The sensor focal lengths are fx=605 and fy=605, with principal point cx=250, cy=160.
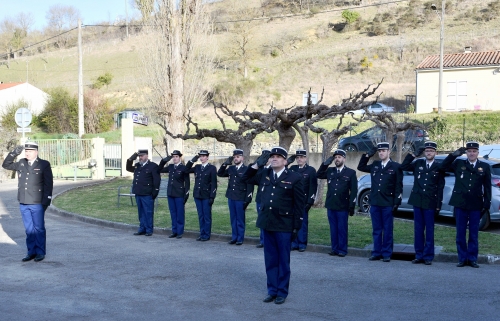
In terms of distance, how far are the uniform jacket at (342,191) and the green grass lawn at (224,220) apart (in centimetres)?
94

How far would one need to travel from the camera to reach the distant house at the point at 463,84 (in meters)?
37.5

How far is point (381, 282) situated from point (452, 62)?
33516 millimetres

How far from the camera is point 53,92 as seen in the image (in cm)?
5175

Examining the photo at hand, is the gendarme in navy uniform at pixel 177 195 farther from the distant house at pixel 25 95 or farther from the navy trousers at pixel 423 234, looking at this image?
the distant house at pixel 25 95

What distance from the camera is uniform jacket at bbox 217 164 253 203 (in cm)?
Result: 1202

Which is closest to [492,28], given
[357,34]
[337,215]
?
[357,34]

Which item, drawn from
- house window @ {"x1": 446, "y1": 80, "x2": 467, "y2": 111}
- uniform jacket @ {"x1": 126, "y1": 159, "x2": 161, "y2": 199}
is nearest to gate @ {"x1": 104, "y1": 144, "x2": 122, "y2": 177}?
uniform jacket @ {"x1": 126, "y1": 159, "x2": 161, "y2": 199}

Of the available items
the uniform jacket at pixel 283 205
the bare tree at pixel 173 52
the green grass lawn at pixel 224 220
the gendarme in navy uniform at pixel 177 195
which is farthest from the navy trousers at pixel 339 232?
the bare tree at pixel 173 52

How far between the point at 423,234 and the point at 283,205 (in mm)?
3561

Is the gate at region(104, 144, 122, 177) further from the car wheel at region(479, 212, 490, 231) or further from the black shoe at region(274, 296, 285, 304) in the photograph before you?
the black shoe at region(274, 296, 285, 304)

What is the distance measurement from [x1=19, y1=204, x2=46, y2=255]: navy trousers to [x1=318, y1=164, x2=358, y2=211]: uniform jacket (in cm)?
504

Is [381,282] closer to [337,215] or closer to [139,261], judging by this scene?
[337,215]

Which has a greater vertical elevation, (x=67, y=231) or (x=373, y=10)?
(x=373, y=10)

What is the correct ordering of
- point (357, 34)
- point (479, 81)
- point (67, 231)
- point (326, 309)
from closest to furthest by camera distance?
1. point (326, 309)
2. point (67, 231)
3. point (479, 81)
4. point (357, 34)
